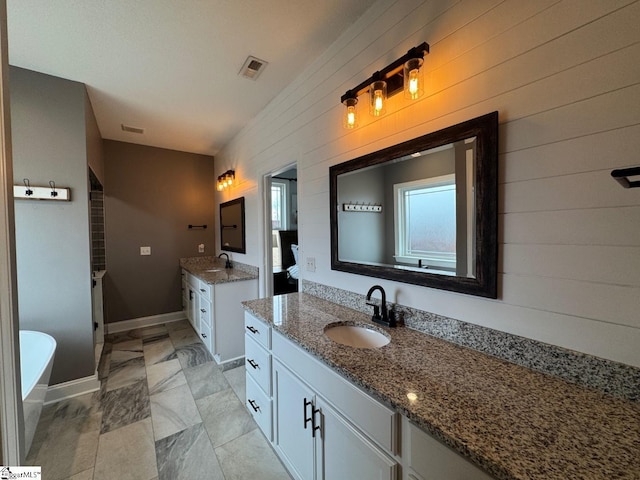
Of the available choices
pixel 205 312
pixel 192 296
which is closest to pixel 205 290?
pixel 205 312

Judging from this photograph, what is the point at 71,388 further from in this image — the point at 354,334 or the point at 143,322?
the point at 354,334

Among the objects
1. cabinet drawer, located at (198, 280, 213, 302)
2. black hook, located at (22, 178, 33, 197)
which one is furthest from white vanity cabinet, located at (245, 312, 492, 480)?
black hook, located at (22, 178, 33, 197)

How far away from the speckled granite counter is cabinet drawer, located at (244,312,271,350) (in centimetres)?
108

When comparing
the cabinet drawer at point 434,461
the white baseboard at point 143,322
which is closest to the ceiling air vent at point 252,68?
the cabinet drawer at point 434,461

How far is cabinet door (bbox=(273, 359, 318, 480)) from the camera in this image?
50.3 inches

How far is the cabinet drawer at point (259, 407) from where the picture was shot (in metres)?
1.65

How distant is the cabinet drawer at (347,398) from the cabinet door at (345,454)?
4 centimetres

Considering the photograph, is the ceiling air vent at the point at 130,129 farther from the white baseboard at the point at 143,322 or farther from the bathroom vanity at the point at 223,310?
the white baseboard at the point at 143,322

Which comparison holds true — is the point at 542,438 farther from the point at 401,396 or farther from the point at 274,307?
the point at 274,307

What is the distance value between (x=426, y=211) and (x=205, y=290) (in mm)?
2594

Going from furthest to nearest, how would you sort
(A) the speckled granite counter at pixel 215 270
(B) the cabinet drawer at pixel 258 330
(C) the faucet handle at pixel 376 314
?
(A) the speckled granite counter at pixel 215 270 → (B) the cabinet drawer at pixel 258 330 → (C) the faucet handle at pixel 376 314

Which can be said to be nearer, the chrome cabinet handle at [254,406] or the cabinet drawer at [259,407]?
the cabinet drawer at [259,407]

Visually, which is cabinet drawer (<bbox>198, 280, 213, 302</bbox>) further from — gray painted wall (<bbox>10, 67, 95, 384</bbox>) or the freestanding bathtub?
the freestanding bathtub

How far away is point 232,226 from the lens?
3723mm
